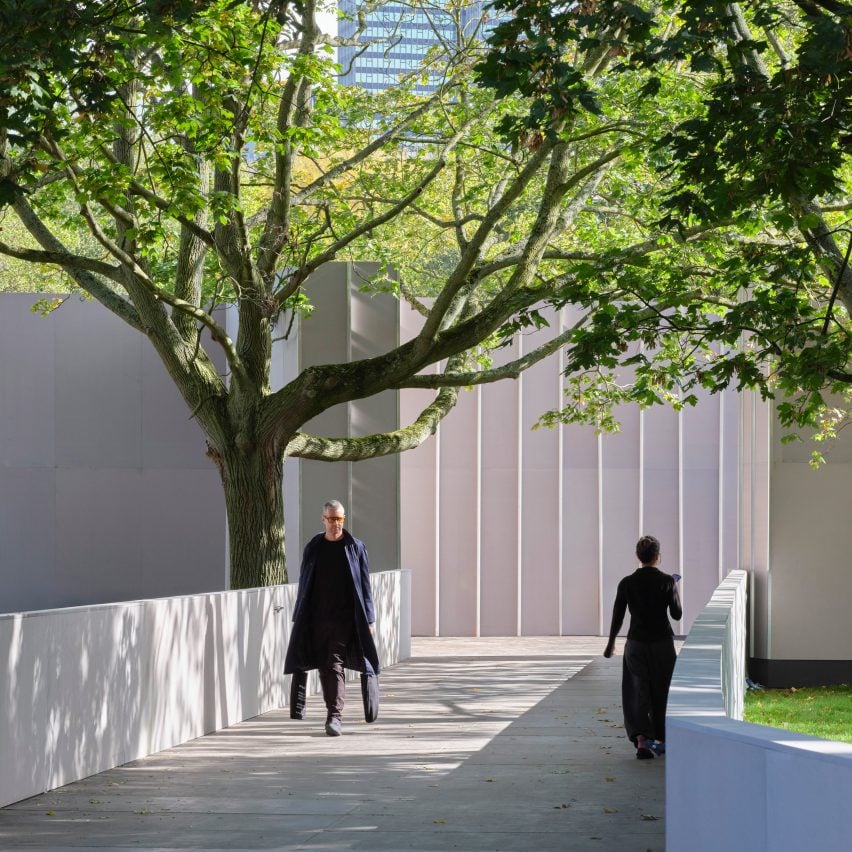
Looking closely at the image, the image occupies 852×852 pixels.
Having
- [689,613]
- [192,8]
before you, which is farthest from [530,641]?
[192,8]

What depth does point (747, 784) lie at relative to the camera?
147 inches

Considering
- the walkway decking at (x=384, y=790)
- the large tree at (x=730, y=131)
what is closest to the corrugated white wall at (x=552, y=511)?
the walkway decking at (x=384, y=790)

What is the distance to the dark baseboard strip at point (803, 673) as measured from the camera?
16578 millimetres

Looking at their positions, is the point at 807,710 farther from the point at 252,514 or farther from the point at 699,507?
the point at 699,507

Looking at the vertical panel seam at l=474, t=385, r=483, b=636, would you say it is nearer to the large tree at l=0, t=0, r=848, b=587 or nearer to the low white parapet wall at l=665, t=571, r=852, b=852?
the large tree at l=0, t=0, r=848, b=587

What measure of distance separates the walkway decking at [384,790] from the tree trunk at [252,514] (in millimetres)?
1812

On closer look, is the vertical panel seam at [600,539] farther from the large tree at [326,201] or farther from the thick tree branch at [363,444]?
the thick tree branch at [363,444]

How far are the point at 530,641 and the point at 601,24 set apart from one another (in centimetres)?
1605

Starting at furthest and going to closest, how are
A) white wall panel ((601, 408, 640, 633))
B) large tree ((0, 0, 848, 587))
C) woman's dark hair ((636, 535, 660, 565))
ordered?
white wall panel ((601, 408, 640, 633)) → woman's dark hair ((636, 535, 660, 565)) → large tree ((0, 0, 848, 587))

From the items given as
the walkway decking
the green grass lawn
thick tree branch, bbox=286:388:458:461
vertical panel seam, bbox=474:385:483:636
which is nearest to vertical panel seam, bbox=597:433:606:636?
vertical panel seam, bbox=474:385:483:636

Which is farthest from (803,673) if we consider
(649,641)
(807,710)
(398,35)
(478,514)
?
(398,35)

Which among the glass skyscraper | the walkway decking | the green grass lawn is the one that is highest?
the glass skyscraper

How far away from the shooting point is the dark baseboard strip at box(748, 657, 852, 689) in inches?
653

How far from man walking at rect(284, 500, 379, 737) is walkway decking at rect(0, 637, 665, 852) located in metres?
0.61
